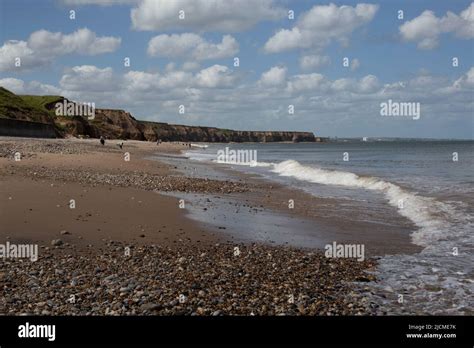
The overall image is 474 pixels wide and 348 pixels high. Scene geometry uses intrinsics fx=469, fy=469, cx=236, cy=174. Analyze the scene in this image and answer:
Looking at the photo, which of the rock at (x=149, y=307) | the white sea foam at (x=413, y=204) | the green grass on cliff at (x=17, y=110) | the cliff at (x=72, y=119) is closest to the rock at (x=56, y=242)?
the rock at (x=149, y=307)

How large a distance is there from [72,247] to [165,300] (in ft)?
11.7

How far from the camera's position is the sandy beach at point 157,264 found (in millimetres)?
6270

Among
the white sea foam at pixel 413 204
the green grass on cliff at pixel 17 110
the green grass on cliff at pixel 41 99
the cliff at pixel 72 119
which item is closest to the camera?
the white sea foam at pixel 413 204

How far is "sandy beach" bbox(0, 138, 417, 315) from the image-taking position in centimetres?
627

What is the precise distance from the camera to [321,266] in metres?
8.65

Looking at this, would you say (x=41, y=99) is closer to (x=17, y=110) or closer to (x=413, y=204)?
(x=17, y=110)

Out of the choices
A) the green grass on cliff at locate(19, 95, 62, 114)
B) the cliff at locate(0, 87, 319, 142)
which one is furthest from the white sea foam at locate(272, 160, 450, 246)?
the green grass on cliff at locate(19, 95, 62, 114)

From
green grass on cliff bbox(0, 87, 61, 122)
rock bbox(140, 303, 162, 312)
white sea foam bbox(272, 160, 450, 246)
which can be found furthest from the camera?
green grass on cliff bbox(0, 87, 61, 122)

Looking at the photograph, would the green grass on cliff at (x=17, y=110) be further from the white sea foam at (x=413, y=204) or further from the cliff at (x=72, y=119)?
the white sea foam at (x=413, y=204)

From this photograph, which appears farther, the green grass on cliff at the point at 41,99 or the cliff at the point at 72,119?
the green grass on cliff at the point at 41,99

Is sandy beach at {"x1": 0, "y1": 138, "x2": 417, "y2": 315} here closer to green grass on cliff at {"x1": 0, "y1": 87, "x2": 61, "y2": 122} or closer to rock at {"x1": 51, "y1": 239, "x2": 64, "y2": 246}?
rock at {"x1": 51, "y1": 239, "x2": 64, "y2": 246}

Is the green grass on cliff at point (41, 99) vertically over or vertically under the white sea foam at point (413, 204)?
over

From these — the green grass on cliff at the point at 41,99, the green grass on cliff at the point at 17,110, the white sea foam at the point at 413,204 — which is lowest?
the white sea foam at the point at 413,204
